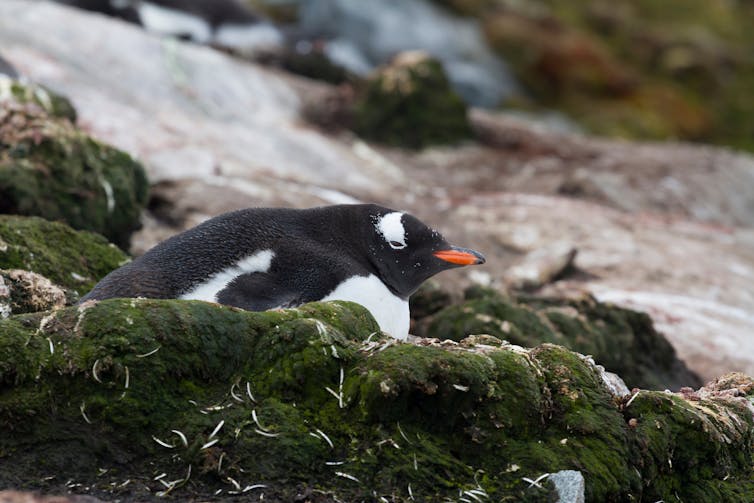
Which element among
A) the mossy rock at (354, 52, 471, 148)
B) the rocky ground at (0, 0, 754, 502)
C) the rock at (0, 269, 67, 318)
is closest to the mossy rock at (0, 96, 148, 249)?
the rocky ground at (0, 0, 754, 502)

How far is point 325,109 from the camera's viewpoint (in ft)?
59.0

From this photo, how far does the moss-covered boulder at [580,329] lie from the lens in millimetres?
8328

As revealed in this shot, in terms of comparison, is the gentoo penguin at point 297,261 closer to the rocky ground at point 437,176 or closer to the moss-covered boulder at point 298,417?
the moss-covered boulder at point 298,417

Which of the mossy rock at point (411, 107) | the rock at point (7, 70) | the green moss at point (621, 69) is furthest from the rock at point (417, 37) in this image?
the rock at point (7, 70)

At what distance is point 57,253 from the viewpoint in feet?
22.9

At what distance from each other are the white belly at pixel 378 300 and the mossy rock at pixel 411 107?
38.9 ft

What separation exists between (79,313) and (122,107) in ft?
32.3

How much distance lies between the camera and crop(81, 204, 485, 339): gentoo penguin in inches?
230

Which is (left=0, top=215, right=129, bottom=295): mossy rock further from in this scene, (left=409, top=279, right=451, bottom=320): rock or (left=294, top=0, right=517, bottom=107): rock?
(left=294, top=0, right=517, bottom=107): rock

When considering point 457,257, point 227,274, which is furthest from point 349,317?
point 457,257

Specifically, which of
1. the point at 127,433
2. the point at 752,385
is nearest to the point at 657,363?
the point at 752,385

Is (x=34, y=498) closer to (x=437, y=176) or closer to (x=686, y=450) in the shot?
(x=686, y=450)

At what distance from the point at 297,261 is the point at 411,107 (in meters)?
13.0

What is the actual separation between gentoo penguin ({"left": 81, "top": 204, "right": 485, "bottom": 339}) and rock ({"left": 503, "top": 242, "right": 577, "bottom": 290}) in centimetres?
461
